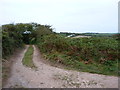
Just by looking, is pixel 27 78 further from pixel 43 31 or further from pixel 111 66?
pixel 43 31

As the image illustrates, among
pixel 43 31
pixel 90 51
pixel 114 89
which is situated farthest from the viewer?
pixel 43 31

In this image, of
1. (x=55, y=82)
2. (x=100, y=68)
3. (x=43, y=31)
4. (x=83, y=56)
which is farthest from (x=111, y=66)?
(x=43, y=31)

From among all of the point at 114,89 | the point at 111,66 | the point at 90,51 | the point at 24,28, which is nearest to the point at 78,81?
the point at 114,89

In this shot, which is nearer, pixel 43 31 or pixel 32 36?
pixel 43 31

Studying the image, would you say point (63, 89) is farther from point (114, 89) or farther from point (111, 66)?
point (111, 66)

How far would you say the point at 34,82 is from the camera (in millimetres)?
4668

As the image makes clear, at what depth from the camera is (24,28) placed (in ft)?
67.2

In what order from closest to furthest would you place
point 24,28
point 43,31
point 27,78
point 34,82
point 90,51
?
1. point 34,82
2. point 27,78
3. point 90,51
4. point 43,31
5. point 24,28

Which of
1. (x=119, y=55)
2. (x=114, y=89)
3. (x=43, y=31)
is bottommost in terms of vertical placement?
(x=114, y=89)

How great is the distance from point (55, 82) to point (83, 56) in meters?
3.10

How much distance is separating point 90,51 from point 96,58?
696mm

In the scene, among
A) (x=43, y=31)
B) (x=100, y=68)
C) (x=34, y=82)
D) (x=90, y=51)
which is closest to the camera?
(x=34, y=82)

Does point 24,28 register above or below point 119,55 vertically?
above

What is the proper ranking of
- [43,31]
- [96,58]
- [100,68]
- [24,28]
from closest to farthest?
[100,68] < [96,58] < [43,31] < [24,28]
